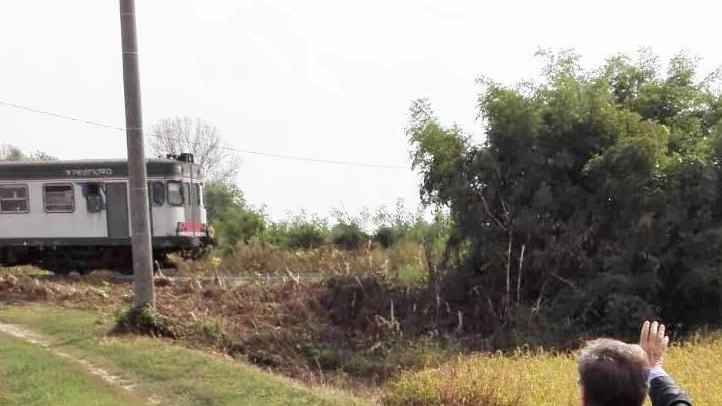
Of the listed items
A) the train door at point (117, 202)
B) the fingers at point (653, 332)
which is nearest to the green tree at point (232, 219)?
the train door at point (117, 202)

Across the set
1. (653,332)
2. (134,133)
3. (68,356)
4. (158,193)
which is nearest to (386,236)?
(158,193)

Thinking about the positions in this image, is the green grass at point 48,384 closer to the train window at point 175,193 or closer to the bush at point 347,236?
the train window at point 175,193

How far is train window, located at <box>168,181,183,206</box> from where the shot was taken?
2489cm

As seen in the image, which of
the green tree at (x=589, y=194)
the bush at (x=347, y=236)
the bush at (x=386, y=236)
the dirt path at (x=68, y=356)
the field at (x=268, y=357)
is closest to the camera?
the field at (x=268, y=357)

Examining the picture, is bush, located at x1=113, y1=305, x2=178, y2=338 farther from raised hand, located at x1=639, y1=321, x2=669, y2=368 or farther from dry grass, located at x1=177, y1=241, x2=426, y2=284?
raised hand, located at x1=639, y1=321, x2=669, y2=368

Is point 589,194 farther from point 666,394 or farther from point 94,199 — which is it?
point 666,394

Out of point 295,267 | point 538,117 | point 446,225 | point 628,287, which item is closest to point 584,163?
point 538,117

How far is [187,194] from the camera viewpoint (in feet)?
83.7

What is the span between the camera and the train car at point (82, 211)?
2412 cm

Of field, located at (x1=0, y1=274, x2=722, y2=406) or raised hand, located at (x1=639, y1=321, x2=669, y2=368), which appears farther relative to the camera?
field, located at (x1=0, y1=274, x2=722, y2=406)

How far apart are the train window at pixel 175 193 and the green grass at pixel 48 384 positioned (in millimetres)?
12005

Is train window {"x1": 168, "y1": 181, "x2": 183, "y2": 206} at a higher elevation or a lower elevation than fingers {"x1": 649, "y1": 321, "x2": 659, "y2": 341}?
higher

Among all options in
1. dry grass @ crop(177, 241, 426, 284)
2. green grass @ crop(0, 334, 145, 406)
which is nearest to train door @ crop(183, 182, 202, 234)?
dry grass @ crop(177, 241, 426, 284)

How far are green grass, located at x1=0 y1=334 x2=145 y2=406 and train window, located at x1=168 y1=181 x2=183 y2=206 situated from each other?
12005 millimetres
